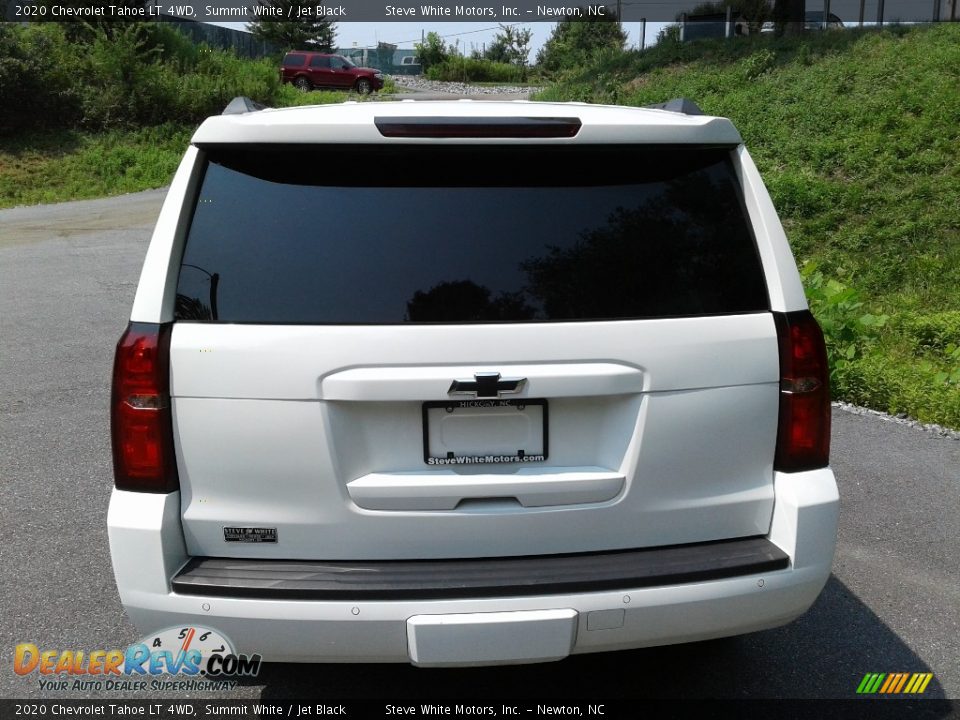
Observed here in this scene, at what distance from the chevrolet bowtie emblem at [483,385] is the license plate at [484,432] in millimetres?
48

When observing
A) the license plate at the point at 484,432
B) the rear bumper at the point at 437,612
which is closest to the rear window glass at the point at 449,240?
the license plate at the point at 484,432

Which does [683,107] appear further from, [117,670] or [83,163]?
[83,163]

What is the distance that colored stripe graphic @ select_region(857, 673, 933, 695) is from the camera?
3.41 metres

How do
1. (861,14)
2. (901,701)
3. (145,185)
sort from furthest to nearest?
(145,185), (861,14), (901,701)

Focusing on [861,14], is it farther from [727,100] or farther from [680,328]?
[680,328]

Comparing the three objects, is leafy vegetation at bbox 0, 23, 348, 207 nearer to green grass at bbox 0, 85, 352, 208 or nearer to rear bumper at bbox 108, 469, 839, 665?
green grass at bbox 0, 85, 352, 208

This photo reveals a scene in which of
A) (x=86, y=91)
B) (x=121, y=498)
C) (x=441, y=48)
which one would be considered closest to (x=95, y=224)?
(x=86, y=91)

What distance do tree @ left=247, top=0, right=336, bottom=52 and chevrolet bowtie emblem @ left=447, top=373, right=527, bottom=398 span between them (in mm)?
57518

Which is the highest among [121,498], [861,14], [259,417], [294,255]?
[861,14]

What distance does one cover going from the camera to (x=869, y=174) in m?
12.8

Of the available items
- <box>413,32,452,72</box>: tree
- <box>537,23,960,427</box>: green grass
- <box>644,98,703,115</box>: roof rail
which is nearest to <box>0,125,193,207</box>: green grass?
<box>537,23,960,427</box>: green grass

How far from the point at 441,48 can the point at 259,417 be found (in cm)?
6255

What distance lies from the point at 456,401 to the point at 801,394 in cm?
103

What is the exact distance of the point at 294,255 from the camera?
264 cm
